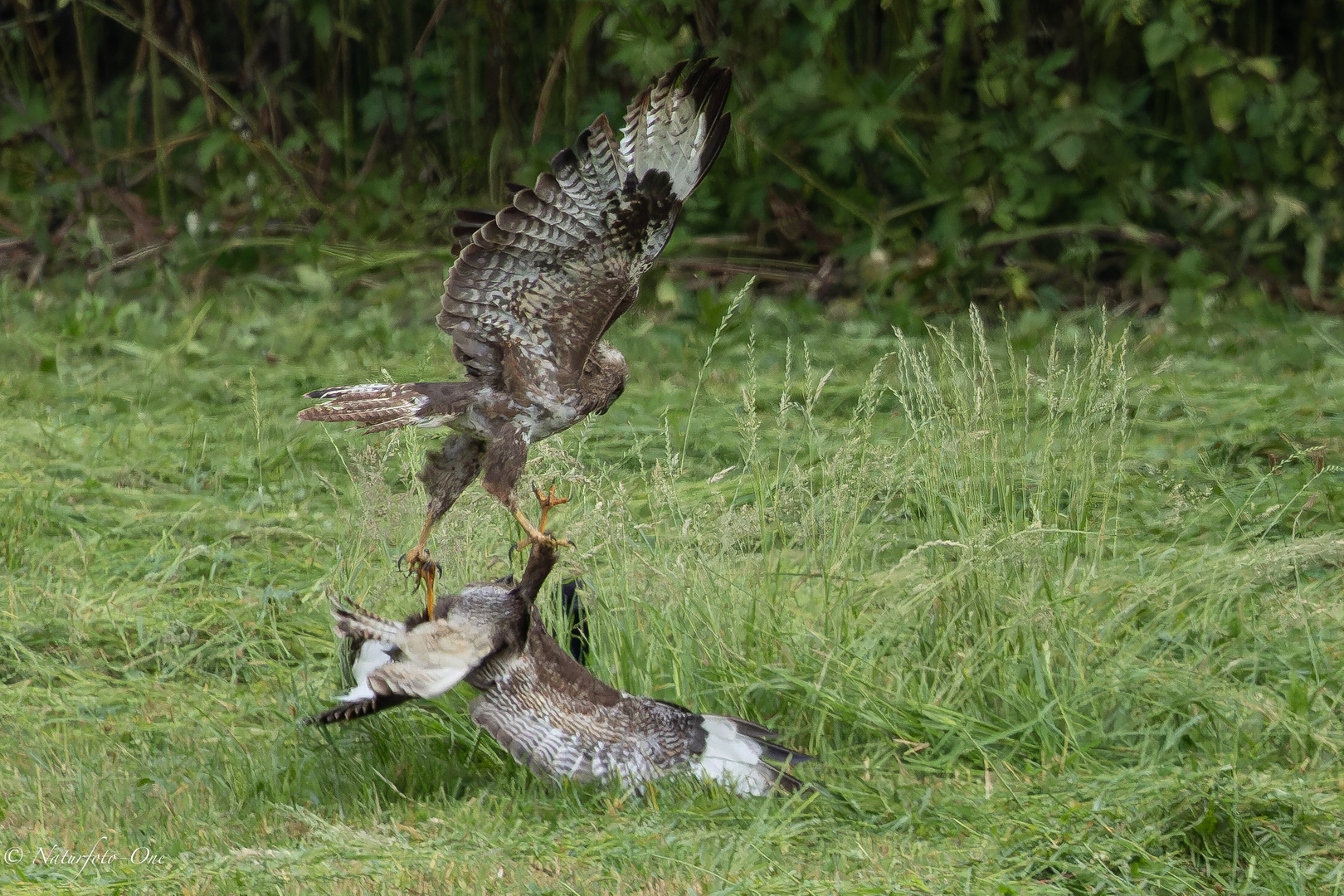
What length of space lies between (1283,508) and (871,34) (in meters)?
4.60

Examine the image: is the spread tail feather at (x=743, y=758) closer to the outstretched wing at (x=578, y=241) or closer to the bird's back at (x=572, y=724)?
the bird's back at (x=572, y=724)

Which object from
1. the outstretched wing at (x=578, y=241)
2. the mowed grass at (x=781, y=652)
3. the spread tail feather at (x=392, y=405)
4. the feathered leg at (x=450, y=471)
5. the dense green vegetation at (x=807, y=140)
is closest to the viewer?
the mowed grass at (x=781, y=652)

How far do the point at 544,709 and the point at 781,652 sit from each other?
640 mm

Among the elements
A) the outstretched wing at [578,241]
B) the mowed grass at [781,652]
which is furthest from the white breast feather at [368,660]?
the outstretched wing at [578,241]

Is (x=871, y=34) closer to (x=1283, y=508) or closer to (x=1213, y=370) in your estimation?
(x=1213, y=370)

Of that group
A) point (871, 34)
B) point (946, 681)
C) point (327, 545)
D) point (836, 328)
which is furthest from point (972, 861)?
point (871, 34)

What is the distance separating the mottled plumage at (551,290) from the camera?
3596mm

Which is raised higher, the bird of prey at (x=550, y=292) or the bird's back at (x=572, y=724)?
the bird of prey at (x=550, y=292)

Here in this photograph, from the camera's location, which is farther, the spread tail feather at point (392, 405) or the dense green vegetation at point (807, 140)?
the dense green vegetation at point (807, 140)

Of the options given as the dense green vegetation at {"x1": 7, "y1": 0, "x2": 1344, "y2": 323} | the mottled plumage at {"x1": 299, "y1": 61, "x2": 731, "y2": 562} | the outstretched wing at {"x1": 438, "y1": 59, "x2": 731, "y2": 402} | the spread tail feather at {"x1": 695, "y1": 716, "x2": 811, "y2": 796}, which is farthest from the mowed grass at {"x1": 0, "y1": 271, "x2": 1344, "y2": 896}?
the dense green vegetation at {"x1": 7, "y1": 0, "x2": 1344, "y2": 323}

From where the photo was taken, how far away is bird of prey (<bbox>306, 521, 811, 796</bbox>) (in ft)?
11.9

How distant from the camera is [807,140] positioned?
8086mm

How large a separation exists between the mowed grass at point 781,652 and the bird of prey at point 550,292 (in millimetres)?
229

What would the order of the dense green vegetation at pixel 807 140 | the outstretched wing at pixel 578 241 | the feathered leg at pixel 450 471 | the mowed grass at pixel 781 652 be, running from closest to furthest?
1. the mowed grass at pixel 781 652
2. the outstretched wing at pixel 578 241
3. the feathered leg at pixel 450 471
4. the dense green vegetation at pixel 807 140
